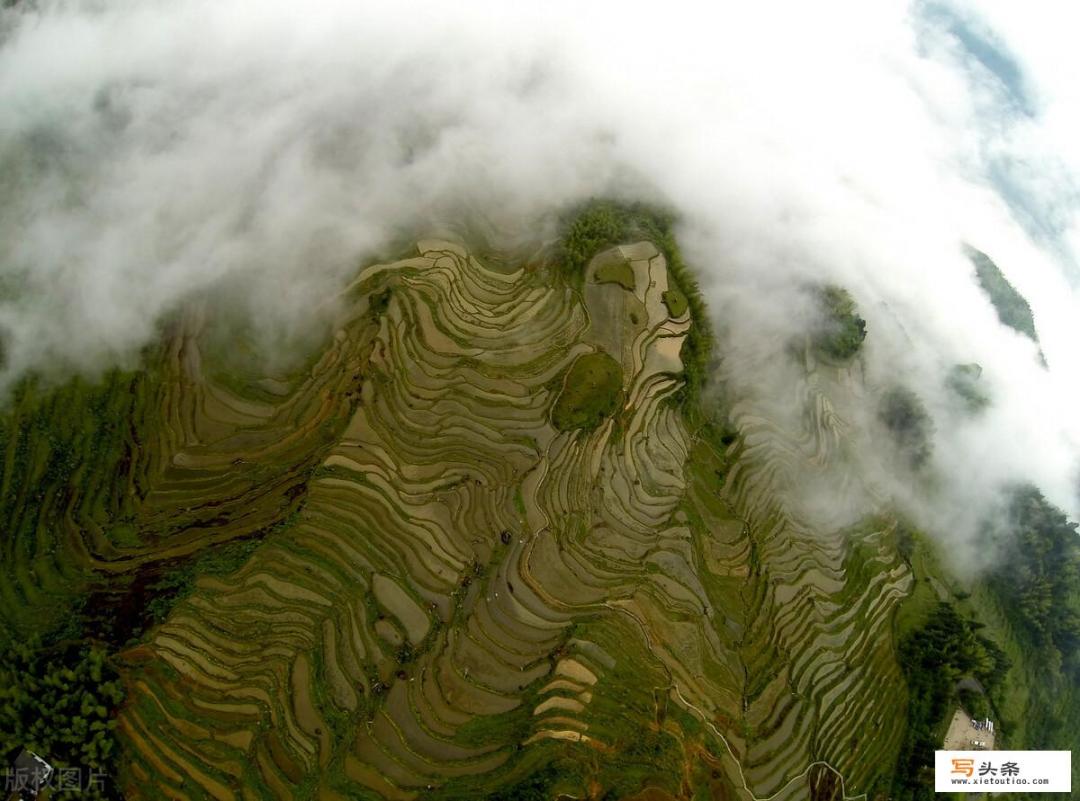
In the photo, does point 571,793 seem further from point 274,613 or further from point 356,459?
point 356,459

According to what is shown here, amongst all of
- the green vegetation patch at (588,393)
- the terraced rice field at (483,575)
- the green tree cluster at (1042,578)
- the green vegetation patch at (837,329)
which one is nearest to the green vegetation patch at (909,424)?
the green vegetation patch at (837,329)

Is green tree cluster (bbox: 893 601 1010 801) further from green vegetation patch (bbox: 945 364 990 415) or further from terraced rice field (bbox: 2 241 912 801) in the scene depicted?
green vegetation patch (bbox: 945 364 990 415)

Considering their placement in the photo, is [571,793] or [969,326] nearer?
[571,793]

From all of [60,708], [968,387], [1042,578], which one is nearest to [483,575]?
[60,708]

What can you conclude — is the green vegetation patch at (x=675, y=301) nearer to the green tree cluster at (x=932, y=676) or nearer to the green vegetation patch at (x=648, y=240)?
the green vegetation patch at (x=648, y=240)

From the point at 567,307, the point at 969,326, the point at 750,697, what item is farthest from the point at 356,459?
the point at 969,326

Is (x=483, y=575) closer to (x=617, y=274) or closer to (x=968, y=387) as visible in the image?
(x=617, y=274)
